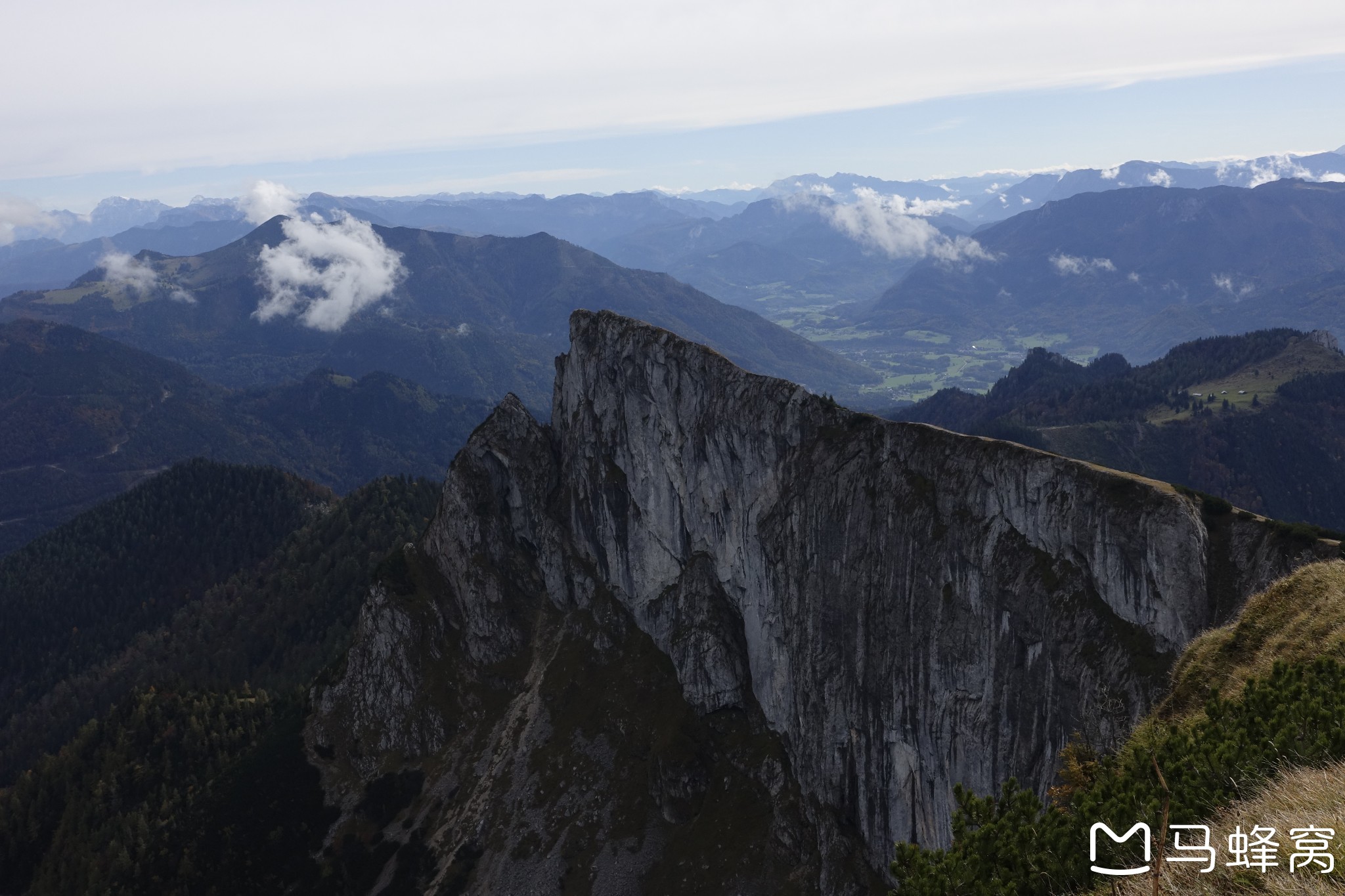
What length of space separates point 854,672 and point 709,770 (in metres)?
32.9

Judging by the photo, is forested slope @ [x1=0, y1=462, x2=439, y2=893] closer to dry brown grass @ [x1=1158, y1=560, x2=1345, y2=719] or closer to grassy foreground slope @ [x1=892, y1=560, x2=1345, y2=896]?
grassy foreground slope @ [x1=892, y1=560, x2=1345, y2=896]

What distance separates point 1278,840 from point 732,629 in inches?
4003

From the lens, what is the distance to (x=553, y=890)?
110 m

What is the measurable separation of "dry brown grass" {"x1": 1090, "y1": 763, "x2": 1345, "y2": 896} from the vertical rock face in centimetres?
4599

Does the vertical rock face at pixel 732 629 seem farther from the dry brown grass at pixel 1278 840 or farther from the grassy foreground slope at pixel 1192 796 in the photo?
the dry brown grass at pixel 1278 840

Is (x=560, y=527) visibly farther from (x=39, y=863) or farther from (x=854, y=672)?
(x=39, y=863)

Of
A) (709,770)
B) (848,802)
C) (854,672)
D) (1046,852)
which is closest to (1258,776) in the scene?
(1046,852)

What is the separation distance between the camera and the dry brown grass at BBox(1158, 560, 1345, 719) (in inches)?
1416

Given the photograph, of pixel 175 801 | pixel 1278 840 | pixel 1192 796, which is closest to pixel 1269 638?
pixel 1192 796

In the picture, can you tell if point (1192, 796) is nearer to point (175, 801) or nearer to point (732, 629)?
point (732, 629)

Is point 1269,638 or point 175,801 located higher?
point 1269,638

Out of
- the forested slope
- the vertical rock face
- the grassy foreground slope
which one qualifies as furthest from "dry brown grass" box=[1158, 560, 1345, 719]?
the forested slope

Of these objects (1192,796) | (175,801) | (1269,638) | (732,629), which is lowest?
(175,801)

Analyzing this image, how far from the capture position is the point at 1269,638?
3888 centimetres
